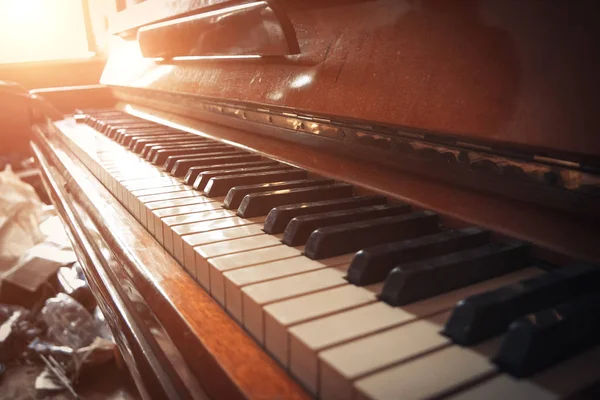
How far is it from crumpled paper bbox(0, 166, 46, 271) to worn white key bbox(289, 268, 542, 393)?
298cm

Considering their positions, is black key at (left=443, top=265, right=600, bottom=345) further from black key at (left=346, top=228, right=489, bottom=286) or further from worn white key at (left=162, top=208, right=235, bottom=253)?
worn white key at (left=162, top=208, right=235, bottom=253)

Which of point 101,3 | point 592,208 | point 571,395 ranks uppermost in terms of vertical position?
point 101,3

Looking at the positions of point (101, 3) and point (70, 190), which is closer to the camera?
point (70, 190)

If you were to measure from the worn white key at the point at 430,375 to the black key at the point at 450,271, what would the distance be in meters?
0.12

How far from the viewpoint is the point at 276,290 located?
0.72 metres

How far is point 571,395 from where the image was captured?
484 mm

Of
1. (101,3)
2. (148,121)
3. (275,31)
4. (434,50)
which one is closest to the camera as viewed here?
(434,50)

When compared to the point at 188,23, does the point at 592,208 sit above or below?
below

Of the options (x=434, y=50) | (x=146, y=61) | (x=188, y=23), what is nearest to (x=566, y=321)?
(x=434, y=50)

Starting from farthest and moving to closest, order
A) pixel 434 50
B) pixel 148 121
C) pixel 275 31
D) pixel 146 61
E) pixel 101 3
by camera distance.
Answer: pixel 101 3 < pixel 146 61 < pixel 148 121 < pixel 275 31 < pixel 434 50

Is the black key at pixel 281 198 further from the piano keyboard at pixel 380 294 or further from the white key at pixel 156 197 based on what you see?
the white key at pixel 156 197

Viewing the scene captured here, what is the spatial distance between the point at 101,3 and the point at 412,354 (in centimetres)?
525

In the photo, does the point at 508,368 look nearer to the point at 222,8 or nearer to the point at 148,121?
the point at 222,8

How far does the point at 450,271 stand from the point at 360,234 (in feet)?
0.65
